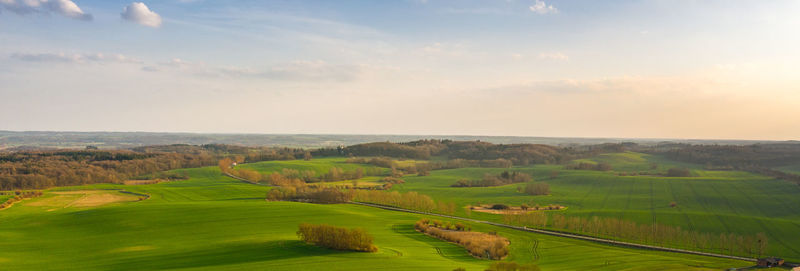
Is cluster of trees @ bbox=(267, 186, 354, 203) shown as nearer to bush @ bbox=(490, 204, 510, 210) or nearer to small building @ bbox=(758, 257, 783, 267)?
bush @ bbox=(490, 204, 510, 210)

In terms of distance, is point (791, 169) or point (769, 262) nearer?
point (769, 262)

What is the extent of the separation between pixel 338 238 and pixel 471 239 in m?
25.3

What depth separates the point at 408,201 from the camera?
4904 inches

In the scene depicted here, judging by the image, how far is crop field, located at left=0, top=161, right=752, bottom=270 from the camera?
5800 centimetres

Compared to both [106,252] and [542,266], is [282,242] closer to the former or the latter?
[106,252]

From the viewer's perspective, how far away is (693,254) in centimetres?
7869

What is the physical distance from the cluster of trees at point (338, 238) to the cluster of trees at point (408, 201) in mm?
54340

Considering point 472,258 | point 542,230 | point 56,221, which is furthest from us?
point 542,230

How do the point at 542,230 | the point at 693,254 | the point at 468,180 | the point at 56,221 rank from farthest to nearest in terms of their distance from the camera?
the point at 468,180 < the point at 542,230 < the point at 56,221 < the point at 693,254

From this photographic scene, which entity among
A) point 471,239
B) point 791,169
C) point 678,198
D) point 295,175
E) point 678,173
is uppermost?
point 791,169

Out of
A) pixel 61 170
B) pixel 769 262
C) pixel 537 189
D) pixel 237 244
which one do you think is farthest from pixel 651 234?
pixel 61 170

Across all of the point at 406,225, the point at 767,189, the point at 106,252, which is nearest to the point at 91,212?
the point at 106,252

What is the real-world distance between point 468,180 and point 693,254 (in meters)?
97.7

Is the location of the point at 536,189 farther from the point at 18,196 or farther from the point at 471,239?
the point at 18,196
